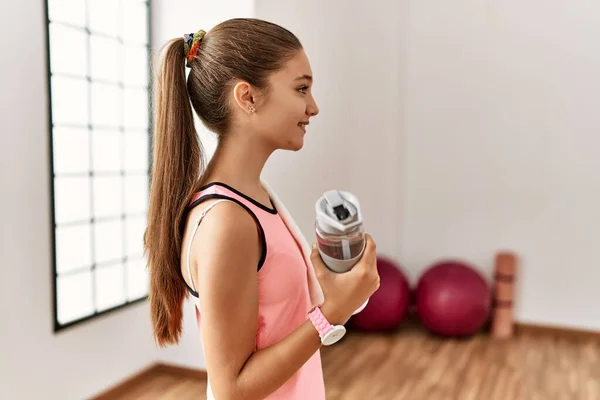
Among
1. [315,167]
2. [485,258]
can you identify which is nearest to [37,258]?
[315,167]

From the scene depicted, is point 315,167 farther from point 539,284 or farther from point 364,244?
point 364,244

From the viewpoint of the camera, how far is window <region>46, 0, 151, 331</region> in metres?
2.67

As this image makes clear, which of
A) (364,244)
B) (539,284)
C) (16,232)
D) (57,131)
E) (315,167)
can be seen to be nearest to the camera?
(364,244)

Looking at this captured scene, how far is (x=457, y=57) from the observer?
4074 millimetres

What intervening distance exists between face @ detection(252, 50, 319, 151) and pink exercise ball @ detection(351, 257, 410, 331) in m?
2.72

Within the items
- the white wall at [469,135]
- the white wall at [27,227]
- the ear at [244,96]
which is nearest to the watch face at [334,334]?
the ear at [244,96]

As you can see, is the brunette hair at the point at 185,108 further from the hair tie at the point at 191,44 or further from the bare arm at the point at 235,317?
the bare arm at the point at 235,317

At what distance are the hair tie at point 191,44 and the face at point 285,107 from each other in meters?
0.16

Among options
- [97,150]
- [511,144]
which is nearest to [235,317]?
[97,150]

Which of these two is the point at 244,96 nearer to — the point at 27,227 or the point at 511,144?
the point at 27,227

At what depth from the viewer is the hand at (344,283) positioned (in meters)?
0.94

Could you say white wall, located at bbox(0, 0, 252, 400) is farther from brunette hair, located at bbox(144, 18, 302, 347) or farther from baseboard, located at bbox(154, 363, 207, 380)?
brunette hair, located at bbox(144, 18, 302, 347)

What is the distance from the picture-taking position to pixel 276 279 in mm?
1003

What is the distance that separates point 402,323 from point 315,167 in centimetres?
127
